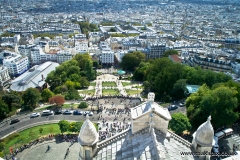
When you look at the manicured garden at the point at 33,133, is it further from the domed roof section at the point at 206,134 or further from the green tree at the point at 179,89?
the domed roof section at the point at 206,134

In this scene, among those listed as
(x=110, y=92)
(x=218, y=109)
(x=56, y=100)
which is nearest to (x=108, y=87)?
(x=110, y=92)

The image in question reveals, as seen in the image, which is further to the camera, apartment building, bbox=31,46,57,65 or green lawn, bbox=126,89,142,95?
apartment building, bbox=31,46,57,65

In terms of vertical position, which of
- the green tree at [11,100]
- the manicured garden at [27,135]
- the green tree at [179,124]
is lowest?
the manicured garden at [27,135]

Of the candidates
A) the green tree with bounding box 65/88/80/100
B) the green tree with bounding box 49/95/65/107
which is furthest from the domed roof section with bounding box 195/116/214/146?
the green tree with bounding box 65/88/80/100

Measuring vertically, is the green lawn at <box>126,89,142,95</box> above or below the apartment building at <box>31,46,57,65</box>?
below

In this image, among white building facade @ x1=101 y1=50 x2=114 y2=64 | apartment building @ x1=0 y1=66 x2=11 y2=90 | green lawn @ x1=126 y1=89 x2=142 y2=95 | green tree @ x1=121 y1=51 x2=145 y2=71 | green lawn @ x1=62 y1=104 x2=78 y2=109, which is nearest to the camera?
green lawn @ x1=62 y1=104 x2=78 y2=109

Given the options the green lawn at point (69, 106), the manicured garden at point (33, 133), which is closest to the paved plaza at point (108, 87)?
the green lawn at point (69, 106)

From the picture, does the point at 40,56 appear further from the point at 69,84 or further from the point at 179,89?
the point at 179,89

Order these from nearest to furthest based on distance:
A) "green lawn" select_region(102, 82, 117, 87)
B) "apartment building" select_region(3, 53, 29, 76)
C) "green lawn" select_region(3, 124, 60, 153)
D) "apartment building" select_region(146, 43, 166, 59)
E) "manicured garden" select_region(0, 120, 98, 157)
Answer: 1. "manicured garden" select_region(0, 120, 98, 157)
2. "green lawn" select_region(3, 124, 60, 153)
3. "green lawn" select_region(102, 82, 117, 87)
4. "apartment building" select_region(3, 53, 29, 76)
5. "apartment building" select_region(146, 43, 166, 59)

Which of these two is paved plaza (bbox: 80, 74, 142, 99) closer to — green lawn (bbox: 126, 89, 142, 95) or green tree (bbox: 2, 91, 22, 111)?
green lawn (bbox: 126, 89, 142, 95)

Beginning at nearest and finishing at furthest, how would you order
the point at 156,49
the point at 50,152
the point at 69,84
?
1. the point at 50,152
2. the point at 69,84
3. the point at 156,49
